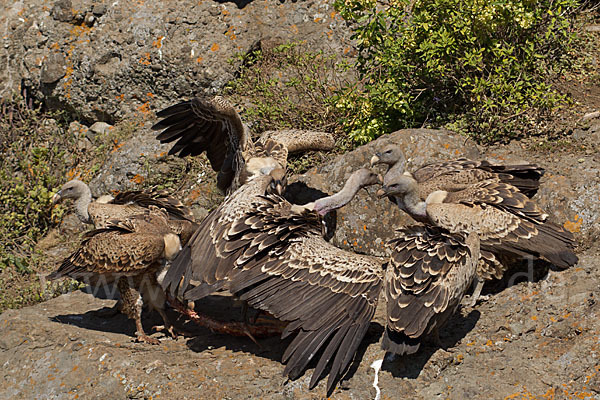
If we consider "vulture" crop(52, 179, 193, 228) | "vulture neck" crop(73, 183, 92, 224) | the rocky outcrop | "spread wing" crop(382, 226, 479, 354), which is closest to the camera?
"spread wing" crop(382, 226, 479, 354)

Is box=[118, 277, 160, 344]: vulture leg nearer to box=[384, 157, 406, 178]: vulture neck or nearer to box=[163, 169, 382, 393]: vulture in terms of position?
box=[163, 169, 382, 393]: vulture

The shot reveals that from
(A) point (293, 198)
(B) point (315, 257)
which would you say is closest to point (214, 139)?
(A) point (293, 198)

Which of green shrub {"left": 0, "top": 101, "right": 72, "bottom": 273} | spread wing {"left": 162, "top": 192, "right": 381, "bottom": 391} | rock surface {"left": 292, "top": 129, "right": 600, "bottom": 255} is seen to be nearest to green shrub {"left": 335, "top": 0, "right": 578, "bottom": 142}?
rock surface {"left": 292, "top": 129, "right": 600, "bottom": 255}

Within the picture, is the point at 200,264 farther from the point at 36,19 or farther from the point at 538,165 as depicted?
the point at 36,19

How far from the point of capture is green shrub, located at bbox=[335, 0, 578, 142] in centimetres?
705

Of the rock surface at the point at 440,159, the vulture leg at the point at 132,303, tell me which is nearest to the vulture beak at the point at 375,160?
the rock surface at the point at 440,159

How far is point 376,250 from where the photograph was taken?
Answer: 21.1ft

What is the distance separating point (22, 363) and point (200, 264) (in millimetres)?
1666

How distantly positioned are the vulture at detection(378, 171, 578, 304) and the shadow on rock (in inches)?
10.8

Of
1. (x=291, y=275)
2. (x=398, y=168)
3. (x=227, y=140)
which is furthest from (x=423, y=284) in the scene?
(x=227, y=140)

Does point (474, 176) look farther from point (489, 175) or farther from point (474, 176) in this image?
point (489, 175)

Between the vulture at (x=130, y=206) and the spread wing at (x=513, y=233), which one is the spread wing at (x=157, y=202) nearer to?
the vulture at (x=130, y=206)

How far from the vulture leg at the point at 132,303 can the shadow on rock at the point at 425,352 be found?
2281 mm

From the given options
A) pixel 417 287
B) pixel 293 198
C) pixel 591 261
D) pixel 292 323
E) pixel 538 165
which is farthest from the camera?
pixel 293 198
